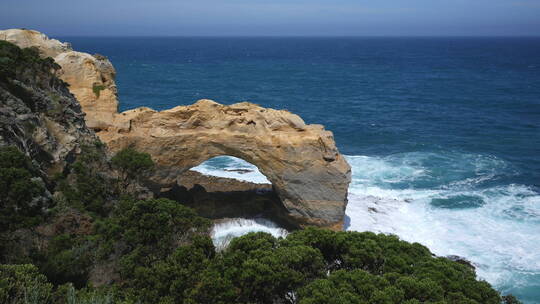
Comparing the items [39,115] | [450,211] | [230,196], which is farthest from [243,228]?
[450,211]

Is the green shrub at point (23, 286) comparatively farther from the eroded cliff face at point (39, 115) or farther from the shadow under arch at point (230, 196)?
the shadow under arch at point (230, 196)

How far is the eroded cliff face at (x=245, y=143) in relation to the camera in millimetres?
23250

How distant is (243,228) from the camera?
82.6ft

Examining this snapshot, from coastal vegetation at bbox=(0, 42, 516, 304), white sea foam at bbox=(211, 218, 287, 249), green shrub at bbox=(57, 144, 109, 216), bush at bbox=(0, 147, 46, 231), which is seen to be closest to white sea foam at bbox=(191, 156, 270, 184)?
white sea foam at bbox=(211, 218, 287, 249)

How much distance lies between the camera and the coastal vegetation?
38.8 ft

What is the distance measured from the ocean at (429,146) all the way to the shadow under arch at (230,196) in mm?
991

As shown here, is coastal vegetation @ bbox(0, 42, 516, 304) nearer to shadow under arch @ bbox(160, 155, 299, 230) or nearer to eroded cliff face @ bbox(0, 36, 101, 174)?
eroded cliff face @ bbox(0, 36, 101, 174)

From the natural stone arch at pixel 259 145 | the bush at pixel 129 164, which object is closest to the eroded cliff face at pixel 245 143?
the natural stone arch at pixel 259 145

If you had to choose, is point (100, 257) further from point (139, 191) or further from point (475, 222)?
point (475, 222)

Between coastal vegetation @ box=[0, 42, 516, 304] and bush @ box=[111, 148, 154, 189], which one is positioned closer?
coastal vegetation @ box=[0, 42, 516, 304]

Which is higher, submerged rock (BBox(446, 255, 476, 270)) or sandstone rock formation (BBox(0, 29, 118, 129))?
sandstone rock formation (BBox(0, 29, 118, 129))

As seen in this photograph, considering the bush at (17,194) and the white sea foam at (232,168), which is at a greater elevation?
the bush at (17,194)

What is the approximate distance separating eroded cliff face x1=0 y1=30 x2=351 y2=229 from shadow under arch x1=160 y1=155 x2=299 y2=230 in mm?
1758

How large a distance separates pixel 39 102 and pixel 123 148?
4.84m
